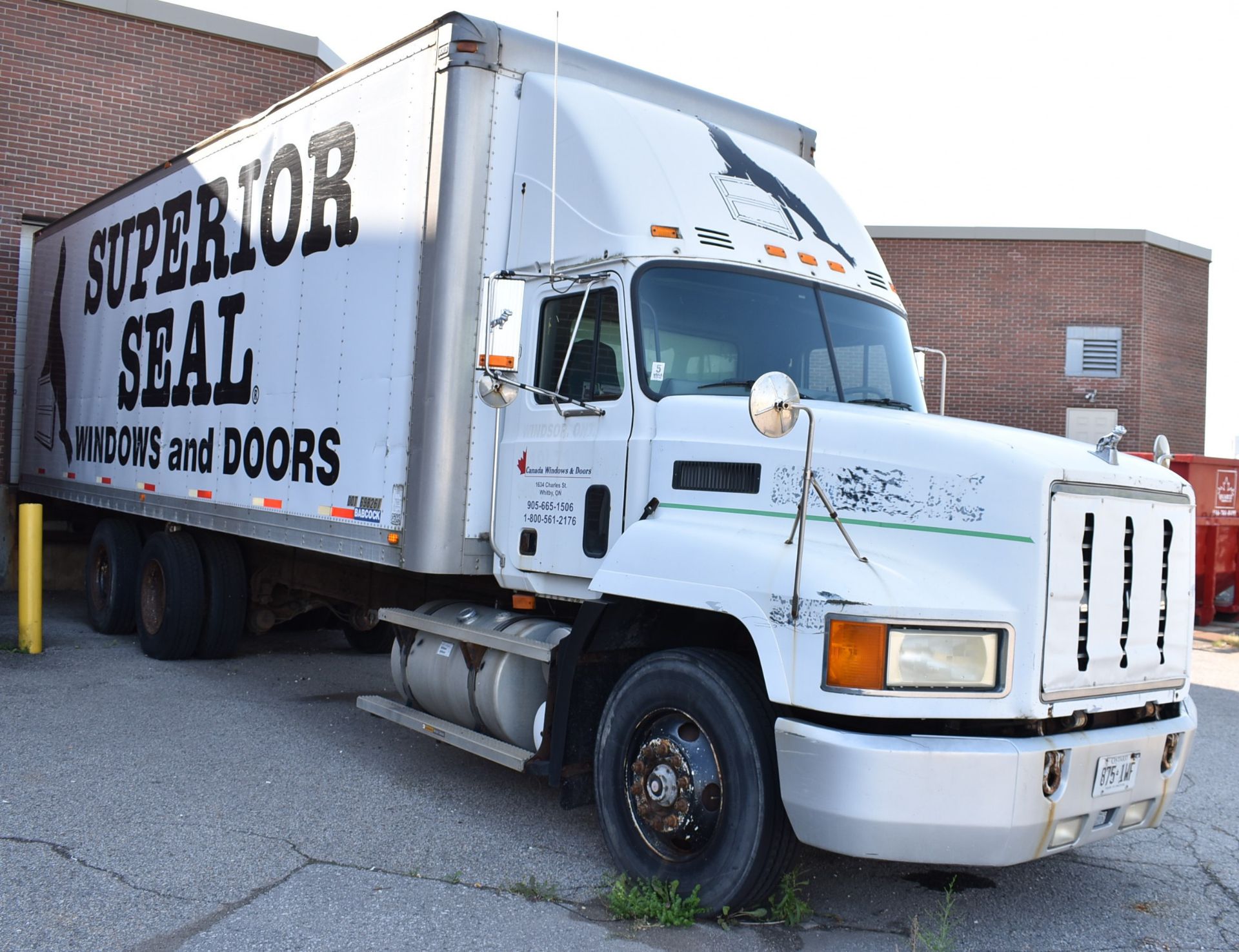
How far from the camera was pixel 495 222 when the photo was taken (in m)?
5.85

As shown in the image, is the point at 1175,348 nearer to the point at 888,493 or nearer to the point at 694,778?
the point at 888,493

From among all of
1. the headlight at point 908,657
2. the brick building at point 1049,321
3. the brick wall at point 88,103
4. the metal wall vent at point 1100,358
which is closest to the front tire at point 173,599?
the brick wall at point 88,103

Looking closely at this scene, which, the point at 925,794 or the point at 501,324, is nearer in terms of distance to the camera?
the point at 925,794

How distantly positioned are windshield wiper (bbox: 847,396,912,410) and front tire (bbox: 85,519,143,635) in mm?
7264

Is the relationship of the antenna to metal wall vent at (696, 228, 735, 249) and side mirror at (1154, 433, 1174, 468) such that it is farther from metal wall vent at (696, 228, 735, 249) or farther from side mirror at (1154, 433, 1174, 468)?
side mirror at (1154, 433, 1174, 468)

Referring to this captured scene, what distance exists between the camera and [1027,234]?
73.4ft

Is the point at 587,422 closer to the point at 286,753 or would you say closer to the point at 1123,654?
the point at 1123,654

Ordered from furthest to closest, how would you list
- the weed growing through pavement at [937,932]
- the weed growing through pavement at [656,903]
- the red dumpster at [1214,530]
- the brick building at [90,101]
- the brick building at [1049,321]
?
1. the brick building at [1049,321]
2. the red dumpster at [1214,530]
3. the brick building at [90,101]
4. the weed growing through pavement at [656,903]
5. the weed growing through pavement at [937,932]

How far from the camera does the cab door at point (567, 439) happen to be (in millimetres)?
5059

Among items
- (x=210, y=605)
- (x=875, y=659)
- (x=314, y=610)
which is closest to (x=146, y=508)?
(x=210, y=605)

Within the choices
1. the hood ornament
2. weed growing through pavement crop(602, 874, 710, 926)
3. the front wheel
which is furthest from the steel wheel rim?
the hood ornament

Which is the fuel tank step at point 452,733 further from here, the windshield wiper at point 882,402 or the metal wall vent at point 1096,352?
the metal wall vent at point 1096,352

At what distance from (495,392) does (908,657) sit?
2.12 metres

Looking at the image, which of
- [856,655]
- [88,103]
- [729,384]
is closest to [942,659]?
[856,655]
